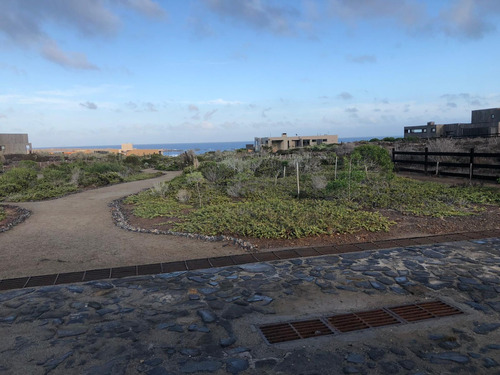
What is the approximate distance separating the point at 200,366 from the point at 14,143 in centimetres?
5198

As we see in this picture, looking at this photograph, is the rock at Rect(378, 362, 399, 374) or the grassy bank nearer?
the rock at Rect(378, 362, 399, 374)

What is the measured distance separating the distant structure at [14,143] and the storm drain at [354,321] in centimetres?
5011

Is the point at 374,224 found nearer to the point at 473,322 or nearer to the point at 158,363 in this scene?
the point at 473,322

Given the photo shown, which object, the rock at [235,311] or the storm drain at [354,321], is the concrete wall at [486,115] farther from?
the rock at [235,311]

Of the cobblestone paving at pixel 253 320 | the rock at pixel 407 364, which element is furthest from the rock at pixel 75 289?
the rock at pixel 407 364

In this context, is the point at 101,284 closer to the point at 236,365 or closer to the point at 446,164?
the point at 236,365

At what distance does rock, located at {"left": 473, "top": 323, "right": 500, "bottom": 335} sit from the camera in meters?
3.11

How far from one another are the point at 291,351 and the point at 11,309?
2912 millimetres

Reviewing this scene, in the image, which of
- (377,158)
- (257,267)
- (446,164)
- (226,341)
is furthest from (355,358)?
(446,164)

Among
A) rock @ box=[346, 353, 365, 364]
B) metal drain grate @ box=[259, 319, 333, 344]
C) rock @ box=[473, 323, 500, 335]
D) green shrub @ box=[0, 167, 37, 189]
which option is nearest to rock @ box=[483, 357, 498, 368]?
rock @ box=[473, 323, 500, 335]

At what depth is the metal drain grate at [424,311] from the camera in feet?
11.3

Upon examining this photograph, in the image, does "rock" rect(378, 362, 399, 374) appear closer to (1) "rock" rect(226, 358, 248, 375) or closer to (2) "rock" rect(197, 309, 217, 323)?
(1) "rock" rect(226, 358, 248, 375)

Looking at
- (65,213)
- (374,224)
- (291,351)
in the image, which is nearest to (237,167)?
(65,213)

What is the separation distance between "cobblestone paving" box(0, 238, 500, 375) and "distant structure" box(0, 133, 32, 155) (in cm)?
4857
